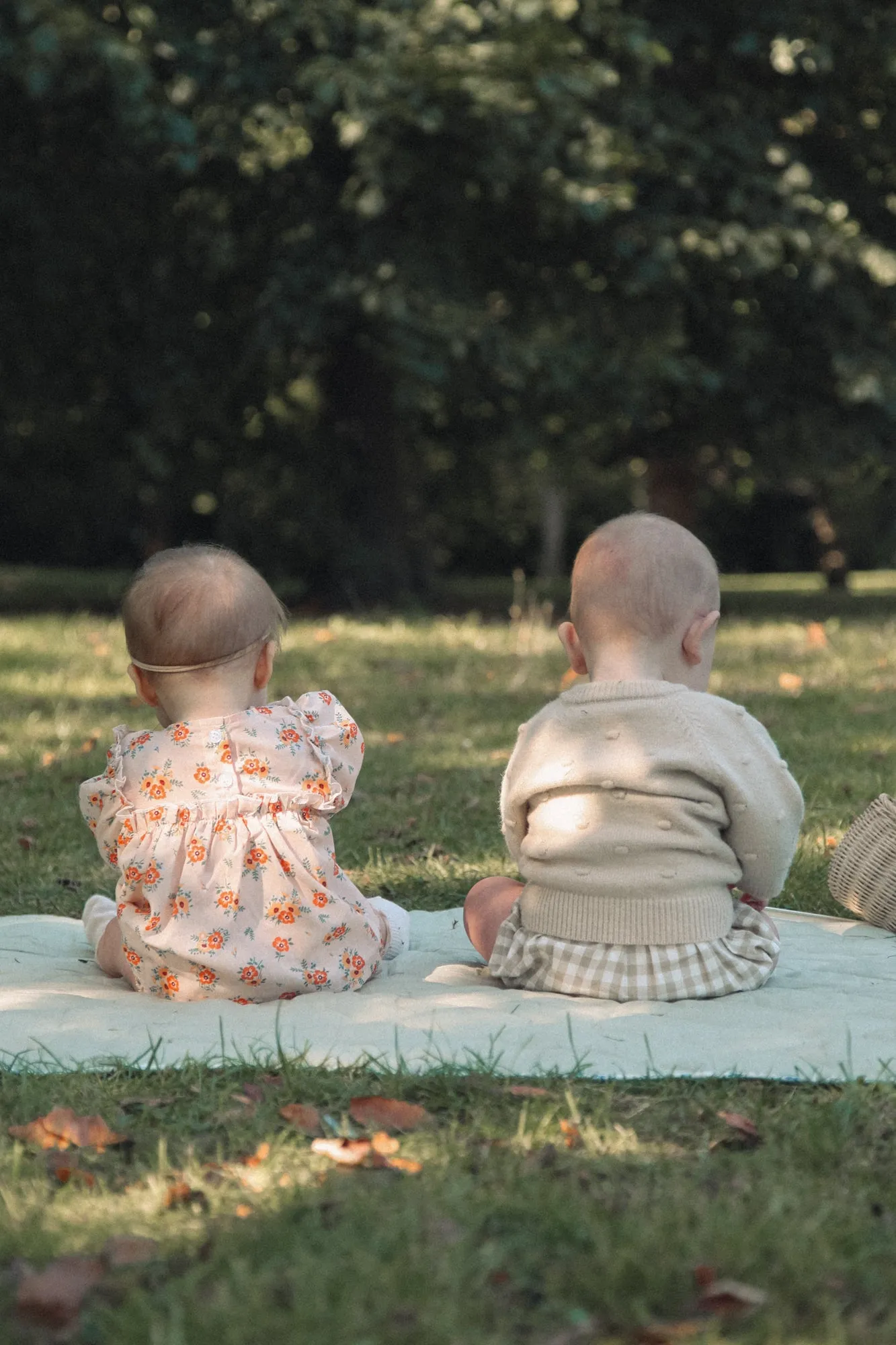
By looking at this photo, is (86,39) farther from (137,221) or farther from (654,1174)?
(654,1174)

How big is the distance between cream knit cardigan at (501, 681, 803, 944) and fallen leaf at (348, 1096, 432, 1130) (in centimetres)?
84

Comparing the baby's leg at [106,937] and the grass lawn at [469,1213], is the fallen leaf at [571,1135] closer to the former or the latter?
the grass lawn at [469,1213]

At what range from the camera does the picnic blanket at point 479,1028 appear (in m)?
3.01

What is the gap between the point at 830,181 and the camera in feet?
45.8

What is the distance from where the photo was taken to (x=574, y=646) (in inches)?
140

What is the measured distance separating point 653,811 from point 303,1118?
1.08 m

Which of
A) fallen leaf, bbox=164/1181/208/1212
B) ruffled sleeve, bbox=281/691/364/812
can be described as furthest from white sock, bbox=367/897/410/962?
fallen leaf, bbox=164/1181/208/1212

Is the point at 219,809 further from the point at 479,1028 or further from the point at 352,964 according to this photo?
the point at 479,1028

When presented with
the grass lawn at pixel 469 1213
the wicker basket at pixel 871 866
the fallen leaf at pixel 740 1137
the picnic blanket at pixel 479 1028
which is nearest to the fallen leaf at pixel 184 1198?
the grass lawn at pixel 469 1213

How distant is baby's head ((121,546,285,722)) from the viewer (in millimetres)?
3475

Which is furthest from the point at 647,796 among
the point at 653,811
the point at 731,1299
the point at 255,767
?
the point at 731,1299

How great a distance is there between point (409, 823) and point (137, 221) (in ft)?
31.7

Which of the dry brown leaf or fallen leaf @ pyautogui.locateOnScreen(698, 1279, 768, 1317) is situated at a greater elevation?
fallen leaf @ pyautogui.locateOnScreen(698, 1279, 768, 1317)

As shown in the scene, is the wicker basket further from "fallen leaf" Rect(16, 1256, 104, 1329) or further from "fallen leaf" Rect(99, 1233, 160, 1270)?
"fallen leaf" Rect(16, 1256, 104, 1329)
